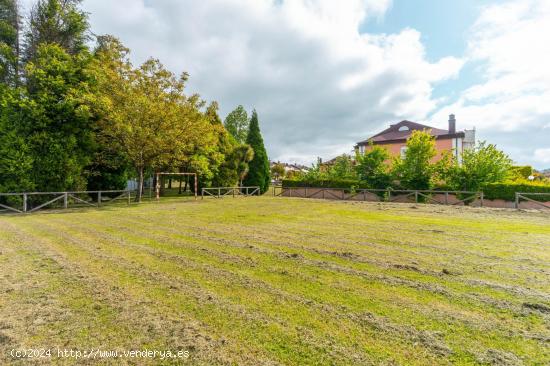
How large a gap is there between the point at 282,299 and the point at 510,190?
18684mm

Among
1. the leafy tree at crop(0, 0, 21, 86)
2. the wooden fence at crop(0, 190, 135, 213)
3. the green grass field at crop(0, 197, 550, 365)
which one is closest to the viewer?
the green grass field at crop(0, 197, 550, 365)

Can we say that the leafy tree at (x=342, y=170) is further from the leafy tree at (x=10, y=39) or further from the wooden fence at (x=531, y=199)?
the leafy tree at (x=10, y=39)

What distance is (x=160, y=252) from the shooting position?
4.79 metres

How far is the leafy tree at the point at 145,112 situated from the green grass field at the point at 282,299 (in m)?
8.62

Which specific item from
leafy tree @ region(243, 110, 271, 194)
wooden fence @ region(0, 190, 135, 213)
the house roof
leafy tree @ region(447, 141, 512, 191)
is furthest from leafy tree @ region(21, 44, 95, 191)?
the house roof

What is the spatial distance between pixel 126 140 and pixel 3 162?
4811 mm

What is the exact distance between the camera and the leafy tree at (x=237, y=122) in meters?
36.4

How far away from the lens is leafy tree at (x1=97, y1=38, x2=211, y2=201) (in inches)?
513

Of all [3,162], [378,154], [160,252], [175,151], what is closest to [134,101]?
[175,151]

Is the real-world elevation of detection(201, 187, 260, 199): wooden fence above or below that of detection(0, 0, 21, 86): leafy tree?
below

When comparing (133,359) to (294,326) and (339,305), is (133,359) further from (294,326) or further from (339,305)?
(339,305)

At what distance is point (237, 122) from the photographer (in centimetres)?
3684

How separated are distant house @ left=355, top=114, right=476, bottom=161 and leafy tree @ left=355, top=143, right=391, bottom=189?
13.5 ft

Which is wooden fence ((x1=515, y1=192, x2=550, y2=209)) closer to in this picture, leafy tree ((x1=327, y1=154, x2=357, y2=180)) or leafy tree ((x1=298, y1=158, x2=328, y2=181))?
leafy tree ((x1=327, y1=154, x2=357, y2=180))
